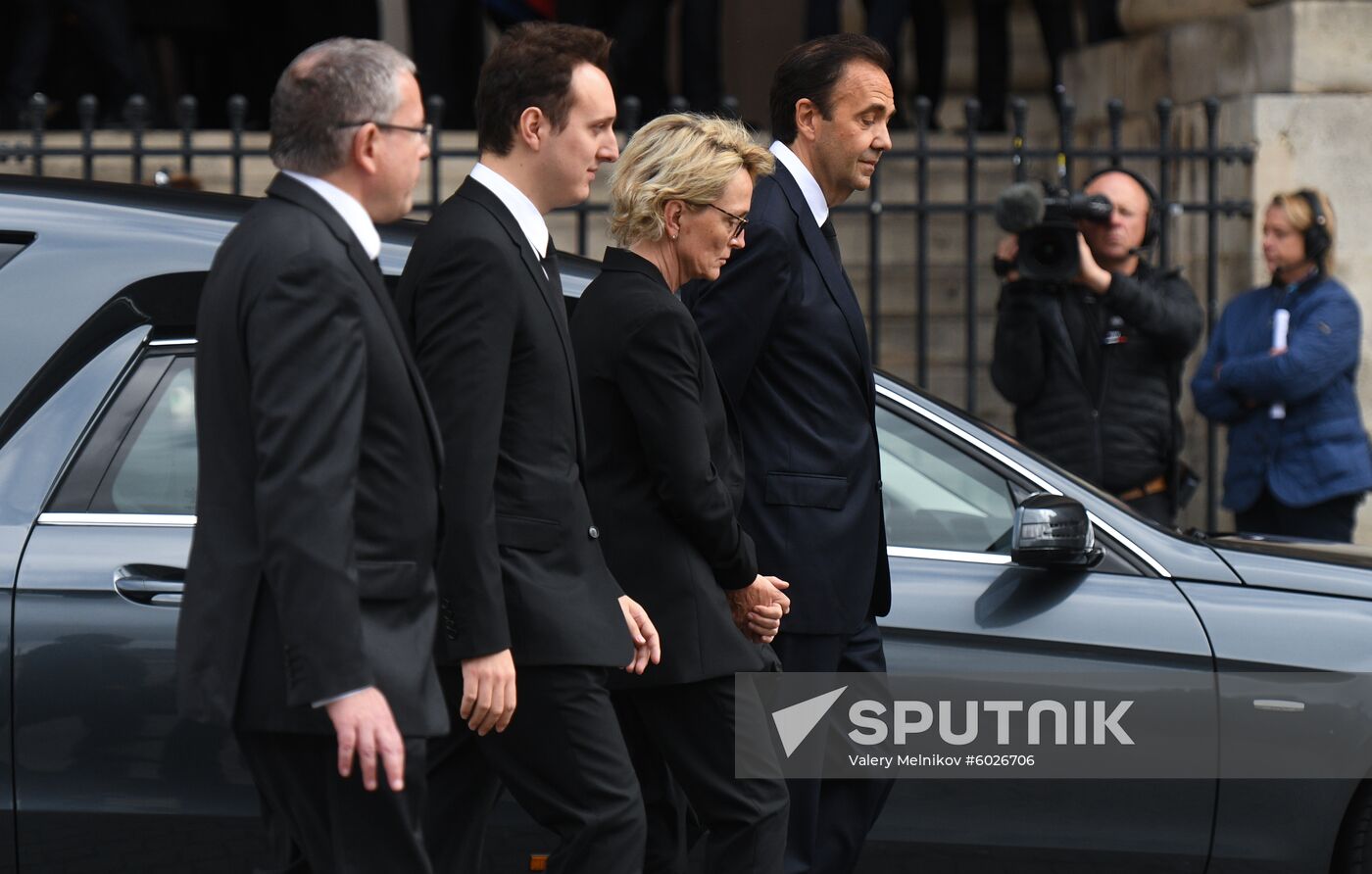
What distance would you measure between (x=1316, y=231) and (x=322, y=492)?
4461 millimetres

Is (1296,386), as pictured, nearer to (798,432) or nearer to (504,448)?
(798,432)

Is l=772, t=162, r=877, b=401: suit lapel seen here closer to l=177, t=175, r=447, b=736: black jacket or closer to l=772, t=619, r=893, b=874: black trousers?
l=772, t=619, r=893, b=874: black trousers

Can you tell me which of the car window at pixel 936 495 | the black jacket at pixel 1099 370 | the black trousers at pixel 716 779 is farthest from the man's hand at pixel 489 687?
the black jacket at pixel 1099 370

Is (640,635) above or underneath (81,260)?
underneath

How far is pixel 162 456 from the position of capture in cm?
357

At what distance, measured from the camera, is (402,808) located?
259cm

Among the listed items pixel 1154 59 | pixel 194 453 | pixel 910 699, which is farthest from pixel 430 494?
pixel 1154 59

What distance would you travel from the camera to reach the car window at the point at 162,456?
355 centimetres

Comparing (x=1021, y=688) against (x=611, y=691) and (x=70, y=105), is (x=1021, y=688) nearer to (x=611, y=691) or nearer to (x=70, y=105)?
(x=611, y=691)

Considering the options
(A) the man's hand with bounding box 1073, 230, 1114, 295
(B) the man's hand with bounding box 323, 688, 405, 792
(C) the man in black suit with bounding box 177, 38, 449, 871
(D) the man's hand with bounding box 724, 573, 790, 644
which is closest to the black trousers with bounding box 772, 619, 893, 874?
(D) the man's hand with bounding box 724, 573, 790, 644

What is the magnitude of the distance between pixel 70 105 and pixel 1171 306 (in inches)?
264

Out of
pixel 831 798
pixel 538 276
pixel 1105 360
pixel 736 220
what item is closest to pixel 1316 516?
pixel 1105 360

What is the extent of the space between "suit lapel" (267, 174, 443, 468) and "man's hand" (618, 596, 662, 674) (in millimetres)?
551

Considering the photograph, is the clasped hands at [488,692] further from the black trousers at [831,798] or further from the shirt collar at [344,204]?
the black trousers at [831,798]
